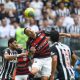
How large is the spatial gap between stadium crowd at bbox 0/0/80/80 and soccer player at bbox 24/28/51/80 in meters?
5.50

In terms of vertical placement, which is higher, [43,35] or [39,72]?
[43,35]

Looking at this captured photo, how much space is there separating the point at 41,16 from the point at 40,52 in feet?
25.7

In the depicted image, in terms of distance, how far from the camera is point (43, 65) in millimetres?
10852

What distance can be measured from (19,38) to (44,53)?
3575 millimetres

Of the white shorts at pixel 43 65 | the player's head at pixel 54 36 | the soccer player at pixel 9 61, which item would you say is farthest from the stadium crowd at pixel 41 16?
the soccer player at pixel 9 61

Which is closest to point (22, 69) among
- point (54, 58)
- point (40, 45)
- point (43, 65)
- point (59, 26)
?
point (43, 65)

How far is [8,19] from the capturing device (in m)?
17.5

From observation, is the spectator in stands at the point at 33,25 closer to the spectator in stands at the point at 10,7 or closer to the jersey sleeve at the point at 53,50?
the spectator in stands at the point at 10,7

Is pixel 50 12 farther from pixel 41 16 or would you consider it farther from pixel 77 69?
pixel 77 69

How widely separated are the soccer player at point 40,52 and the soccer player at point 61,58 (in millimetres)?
220

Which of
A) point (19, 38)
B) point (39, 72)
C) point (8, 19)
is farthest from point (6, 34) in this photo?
point (39, 72)

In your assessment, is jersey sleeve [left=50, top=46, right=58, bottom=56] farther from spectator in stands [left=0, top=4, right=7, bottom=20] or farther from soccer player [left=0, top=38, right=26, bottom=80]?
spectator in stands [left=0, top=4, right=7, bottom=20]

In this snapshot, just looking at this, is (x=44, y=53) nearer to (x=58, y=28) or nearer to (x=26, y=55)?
(x=26, y=55)

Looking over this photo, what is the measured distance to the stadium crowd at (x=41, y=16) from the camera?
16.8 metres
